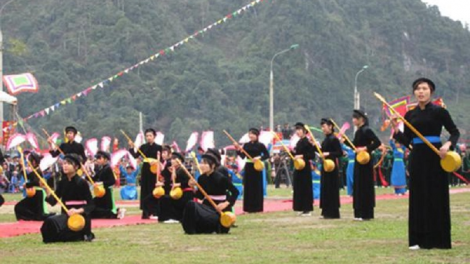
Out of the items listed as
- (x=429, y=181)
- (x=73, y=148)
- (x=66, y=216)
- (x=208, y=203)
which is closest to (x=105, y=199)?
(x=73, y=148)

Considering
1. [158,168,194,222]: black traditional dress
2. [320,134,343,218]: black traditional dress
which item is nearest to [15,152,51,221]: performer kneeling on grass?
[158,168,194,222]: black traditional dress

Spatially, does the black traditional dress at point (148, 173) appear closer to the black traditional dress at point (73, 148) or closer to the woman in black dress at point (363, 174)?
the black traditional dress at point (73, 148)

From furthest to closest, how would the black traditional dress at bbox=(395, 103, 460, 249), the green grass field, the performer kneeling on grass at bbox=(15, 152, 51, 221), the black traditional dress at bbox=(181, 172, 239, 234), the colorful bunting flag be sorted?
the colorful bunting flag → the performer kneeling on grass at bbox=(15, 152, 51, 221) → the black traditional dress at bbox=(181, 172, 239, 234) → the black traditional dress at bbox=(395, 103, 460, 249) → the green grass field

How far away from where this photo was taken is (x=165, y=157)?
1936cm

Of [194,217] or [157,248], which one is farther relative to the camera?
[194,217]

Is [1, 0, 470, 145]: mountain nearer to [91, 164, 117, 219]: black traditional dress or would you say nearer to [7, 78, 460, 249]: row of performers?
[7, 78, 460, 249]: row of performers

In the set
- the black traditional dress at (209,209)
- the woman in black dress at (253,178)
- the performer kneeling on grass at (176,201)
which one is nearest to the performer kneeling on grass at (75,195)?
the black traditional dress at (209,209)

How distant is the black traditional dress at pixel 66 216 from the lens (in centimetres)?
1352

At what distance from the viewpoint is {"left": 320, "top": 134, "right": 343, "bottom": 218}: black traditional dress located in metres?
18.4

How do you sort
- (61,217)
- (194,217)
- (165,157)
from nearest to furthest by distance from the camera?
1. (61,217)
2. (194,217)
3. (165,157)

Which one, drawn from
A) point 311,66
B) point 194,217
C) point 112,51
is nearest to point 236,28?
point 311,66

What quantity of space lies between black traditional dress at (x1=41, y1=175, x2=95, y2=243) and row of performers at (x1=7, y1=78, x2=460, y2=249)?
1 cm

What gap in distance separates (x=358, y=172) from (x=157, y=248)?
250 inches

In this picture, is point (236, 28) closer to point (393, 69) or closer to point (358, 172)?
point (393, 69)
